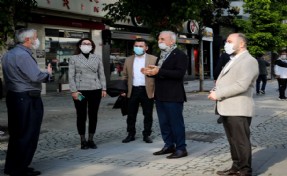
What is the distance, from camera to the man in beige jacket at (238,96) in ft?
17.5

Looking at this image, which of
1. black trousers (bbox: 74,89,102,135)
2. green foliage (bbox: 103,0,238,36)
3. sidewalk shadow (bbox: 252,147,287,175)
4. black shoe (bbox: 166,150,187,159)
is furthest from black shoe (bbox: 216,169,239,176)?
green foliage (bbox: 103,0,238,36)

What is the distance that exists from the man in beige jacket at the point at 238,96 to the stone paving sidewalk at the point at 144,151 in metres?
0.55

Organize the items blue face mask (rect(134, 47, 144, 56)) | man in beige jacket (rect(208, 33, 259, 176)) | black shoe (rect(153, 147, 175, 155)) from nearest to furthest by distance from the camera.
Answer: man in beige jacket (rect(208, 33, 259, 176)), black shoe (rect(153, 147, 175, 155)), blue face mask (rect(134, 47, 144, 56))

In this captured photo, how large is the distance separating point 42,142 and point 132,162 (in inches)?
95.3

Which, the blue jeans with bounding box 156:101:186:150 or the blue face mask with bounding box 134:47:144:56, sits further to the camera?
the blue face mask with bounding box 134:47:144:56

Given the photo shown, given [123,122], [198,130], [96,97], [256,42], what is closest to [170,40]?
[96,97]

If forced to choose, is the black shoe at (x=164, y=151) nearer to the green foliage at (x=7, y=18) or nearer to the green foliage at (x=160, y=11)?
the green foliage at (x=7, y=18)

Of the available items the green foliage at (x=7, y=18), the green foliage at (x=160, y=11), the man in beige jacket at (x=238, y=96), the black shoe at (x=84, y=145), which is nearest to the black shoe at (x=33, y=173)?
the black shoe at (x=84, y=145)

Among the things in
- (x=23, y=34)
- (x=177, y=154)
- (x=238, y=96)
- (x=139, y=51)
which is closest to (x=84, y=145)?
(x=177, y=154)

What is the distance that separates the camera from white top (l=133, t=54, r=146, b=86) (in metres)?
7.79

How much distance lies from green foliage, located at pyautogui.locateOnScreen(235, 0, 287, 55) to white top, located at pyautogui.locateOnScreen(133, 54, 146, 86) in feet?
67.3

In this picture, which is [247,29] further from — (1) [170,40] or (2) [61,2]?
(1) [170,40]

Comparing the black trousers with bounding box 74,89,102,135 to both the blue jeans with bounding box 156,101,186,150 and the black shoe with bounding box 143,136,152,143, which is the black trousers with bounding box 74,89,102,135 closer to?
the black shoe with bounding box 143,136,152,143

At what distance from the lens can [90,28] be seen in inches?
830
